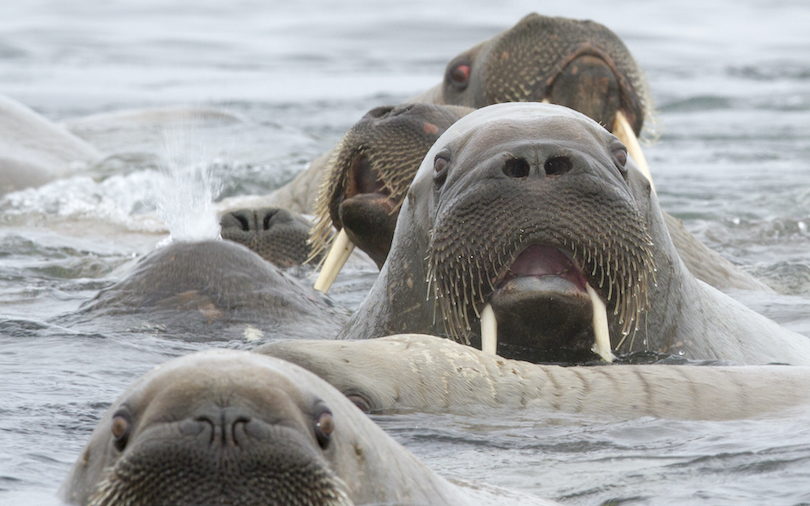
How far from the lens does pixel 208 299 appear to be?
6211 millimetres

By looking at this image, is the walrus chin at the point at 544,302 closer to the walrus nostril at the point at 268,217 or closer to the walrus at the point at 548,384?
the walrus at the point at 548,384

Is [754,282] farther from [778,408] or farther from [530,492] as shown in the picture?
[530,492]

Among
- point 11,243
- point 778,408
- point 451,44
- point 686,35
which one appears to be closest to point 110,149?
point 11,243

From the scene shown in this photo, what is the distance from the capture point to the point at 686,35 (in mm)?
33844

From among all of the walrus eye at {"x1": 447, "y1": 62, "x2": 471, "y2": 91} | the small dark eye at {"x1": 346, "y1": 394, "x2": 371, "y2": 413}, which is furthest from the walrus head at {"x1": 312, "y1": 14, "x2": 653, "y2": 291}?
the small dark eye at {"x1": 346, "y1": 394, "x2": 371, "y2": 413}

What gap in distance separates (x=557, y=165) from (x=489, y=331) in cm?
65

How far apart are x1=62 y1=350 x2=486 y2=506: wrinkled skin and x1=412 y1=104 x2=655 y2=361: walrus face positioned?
1.94m

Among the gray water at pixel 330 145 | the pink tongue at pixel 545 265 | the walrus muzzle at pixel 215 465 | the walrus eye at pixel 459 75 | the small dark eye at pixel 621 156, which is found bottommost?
the gray water at pixel 330 145

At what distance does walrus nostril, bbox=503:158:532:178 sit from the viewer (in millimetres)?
4605

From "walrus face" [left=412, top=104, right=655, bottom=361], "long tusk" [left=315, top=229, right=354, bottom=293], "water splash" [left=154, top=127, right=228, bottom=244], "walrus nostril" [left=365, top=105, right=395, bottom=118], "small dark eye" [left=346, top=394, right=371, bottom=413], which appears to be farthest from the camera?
"water splash" [left=154, top=127, right=228, bottom=244]

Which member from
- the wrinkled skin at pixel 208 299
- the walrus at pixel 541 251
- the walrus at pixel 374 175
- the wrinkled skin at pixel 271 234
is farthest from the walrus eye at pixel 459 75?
the walrus at pixel 541 251

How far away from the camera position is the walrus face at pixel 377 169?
6375 millimetres

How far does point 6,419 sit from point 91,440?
1.85 m

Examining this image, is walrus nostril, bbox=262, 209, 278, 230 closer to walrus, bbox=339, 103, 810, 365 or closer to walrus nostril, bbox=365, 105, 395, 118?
walrus nostril, bbox=365, 105, 395, 118
